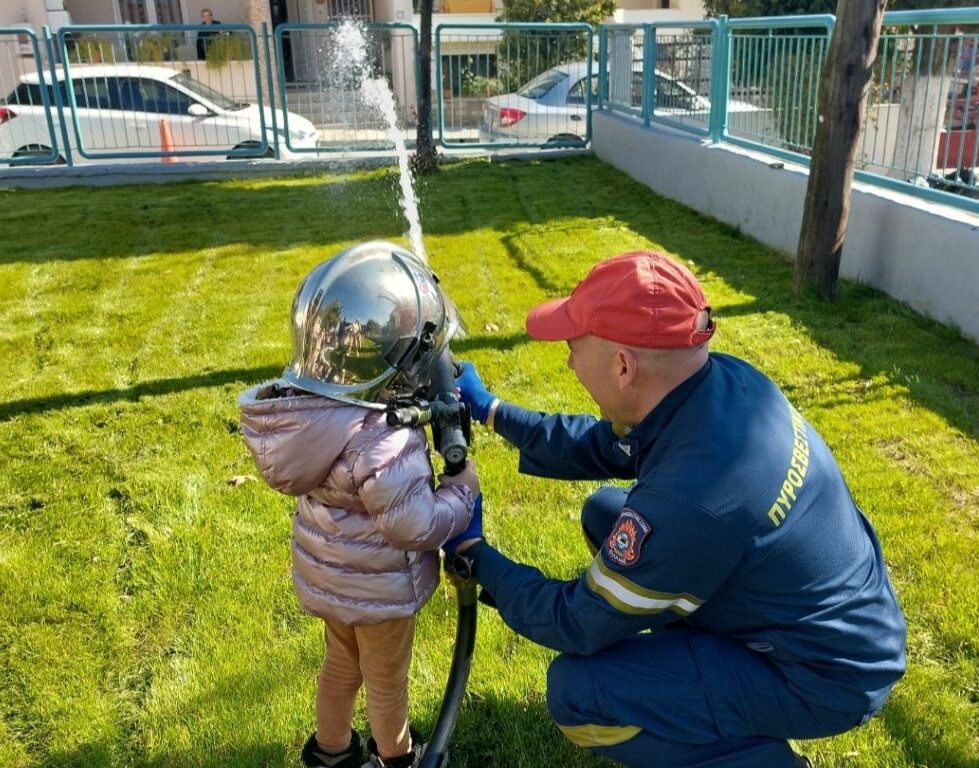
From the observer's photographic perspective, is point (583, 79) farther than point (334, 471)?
Yes

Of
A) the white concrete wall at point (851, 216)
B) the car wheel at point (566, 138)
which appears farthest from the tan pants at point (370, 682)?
the car wheel at point (566, 138)

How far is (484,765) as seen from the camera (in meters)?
2.64

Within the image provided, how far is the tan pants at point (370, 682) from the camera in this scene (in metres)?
2.39

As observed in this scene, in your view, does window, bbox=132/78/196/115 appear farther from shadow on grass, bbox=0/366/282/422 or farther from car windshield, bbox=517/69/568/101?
shadow on grass, bbox=0/366/282/422

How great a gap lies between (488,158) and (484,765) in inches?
466

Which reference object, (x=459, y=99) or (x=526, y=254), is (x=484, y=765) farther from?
(x=459, y=99)

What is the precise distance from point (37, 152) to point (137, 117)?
143 centimetres

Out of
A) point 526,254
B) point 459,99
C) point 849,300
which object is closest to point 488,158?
point 459,99

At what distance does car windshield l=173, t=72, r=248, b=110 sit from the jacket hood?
40.6 feet

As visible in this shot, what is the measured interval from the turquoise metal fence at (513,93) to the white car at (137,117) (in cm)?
234

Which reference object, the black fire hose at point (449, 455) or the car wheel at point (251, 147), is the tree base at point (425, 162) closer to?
the car wheel at point (251, 147)

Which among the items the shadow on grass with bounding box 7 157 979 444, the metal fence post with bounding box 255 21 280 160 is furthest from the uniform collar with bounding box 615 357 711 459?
the metal fence post with bounding box 255 21 280 160

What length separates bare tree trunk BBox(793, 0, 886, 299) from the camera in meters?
6.11

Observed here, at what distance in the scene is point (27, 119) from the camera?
491 inches
